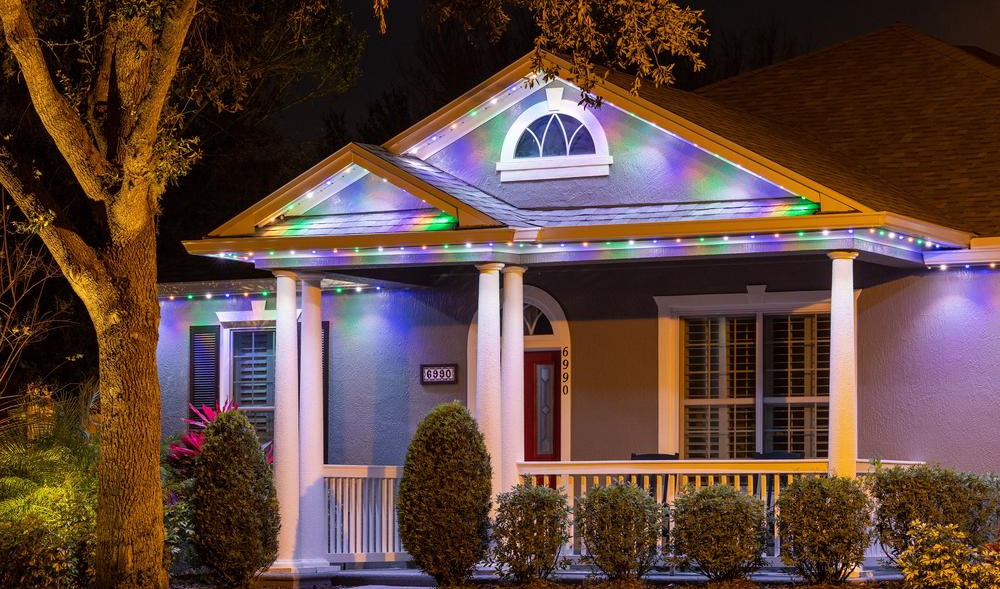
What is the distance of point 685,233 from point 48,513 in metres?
6.57

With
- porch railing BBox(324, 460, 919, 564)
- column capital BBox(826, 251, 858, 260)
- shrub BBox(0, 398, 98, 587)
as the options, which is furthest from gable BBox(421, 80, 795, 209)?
shrub BBox(0, 398, 98, 587)

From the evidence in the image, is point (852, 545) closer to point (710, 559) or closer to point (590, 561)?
point (710, 559)

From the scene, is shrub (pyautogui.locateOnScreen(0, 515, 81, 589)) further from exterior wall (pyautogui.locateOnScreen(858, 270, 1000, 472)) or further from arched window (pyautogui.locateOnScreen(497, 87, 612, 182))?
exterior wall (pyautogui.locateOnScreen(858, 270, 1000, 472))

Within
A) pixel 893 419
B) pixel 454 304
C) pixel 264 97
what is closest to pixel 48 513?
pixel 454 304

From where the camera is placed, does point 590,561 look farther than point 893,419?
No

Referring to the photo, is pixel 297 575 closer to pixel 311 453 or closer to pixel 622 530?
pixel 311 453

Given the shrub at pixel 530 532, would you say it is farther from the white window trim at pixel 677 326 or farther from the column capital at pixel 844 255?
the column capital at pixel 844 255

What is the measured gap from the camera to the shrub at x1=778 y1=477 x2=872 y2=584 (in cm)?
1338

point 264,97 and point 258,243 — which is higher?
point 264,97

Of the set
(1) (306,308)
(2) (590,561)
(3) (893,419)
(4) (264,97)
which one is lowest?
(2) (590,561)

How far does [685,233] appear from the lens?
14320mm

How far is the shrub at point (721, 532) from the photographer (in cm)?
1355

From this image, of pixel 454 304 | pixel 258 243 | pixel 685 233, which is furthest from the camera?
pixel 454 304

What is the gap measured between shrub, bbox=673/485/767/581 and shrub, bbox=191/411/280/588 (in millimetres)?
4035
